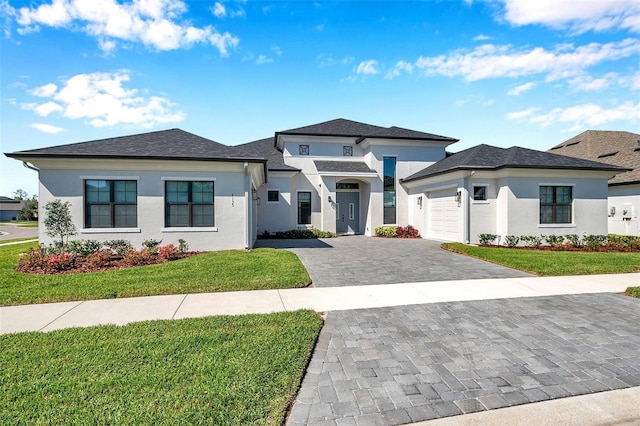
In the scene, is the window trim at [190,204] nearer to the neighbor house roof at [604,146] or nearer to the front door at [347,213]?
the front door at [347,213]

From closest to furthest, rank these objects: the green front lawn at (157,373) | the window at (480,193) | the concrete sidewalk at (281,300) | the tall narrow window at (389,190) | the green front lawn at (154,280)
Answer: the green front lawn at (157,373), the concrete sidewalk at (281,300), the green front lawn at (154,280), the window at (480,193), the tall narrow window at (389,190)

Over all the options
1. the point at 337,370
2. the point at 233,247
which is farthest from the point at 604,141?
the point at 337,370

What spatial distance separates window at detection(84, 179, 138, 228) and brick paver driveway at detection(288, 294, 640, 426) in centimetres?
1000

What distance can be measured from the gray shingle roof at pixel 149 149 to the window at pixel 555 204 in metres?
13.5

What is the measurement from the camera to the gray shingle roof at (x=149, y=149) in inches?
432

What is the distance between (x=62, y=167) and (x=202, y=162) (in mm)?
4944

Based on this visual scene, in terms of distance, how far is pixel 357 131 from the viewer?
2208cm

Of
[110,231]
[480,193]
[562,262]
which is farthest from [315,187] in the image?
[562,262]

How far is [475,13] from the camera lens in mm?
10180

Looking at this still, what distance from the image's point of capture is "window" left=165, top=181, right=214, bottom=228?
39.0 feet

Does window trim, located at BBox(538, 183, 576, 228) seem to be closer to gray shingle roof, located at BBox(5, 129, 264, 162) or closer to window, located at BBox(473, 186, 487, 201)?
window, located at BBox(473, 186, 487, 201)

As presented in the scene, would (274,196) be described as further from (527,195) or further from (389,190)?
(527,195)

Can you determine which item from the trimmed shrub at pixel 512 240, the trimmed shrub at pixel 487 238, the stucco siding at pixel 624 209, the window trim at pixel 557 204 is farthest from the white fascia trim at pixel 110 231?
the stucco siding at pixel 624 209

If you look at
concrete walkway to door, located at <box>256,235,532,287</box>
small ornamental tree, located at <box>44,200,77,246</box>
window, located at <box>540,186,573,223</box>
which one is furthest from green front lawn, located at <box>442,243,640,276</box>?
small ornamental tree, located at <box>44,200,77,246</box>
